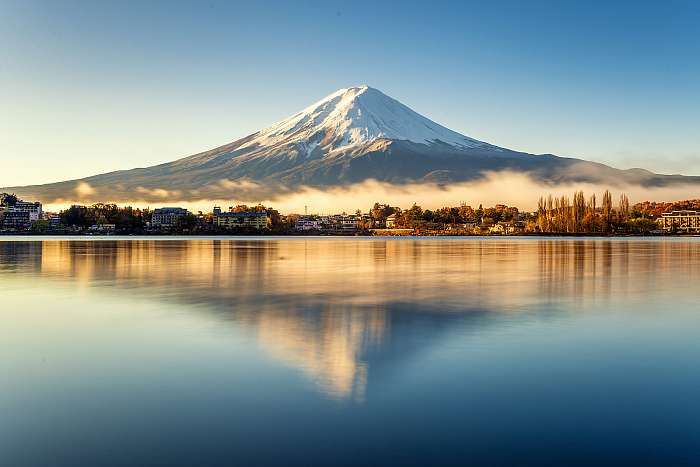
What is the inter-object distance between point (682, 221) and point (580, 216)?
6091 cm

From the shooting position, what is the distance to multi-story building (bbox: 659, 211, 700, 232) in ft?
572

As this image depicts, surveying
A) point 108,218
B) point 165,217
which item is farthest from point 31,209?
point 165,217

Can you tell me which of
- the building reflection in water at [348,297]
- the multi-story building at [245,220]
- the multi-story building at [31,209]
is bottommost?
the building reflection in water at [348,297]

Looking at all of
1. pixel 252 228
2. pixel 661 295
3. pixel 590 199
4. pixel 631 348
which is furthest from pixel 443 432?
pixel 252 228

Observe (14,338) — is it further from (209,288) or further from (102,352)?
(209,288)

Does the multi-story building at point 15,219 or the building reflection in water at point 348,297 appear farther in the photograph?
the multi-story building at point 15,219

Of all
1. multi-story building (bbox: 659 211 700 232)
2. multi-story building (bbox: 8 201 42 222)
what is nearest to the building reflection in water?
multi-story building (bbox: 8 201 42 222)

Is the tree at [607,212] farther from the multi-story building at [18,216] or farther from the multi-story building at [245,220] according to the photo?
the multi-story building at [18,216]

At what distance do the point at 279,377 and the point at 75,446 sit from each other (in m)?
2.74

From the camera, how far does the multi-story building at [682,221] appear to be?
572 ft

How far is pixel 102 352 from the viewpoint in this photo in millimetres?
9469

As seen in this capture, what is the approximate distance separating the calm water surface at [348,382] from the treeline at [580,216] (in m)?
130

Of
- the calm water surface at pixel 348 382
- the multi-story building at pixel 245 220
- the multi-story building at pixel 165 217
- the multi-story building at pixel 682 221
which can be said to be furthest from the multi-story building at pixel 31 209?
the multi-story building at pixel 682 221

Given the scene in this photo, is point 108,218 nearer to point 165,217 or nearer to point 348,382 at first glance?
point 165,217
